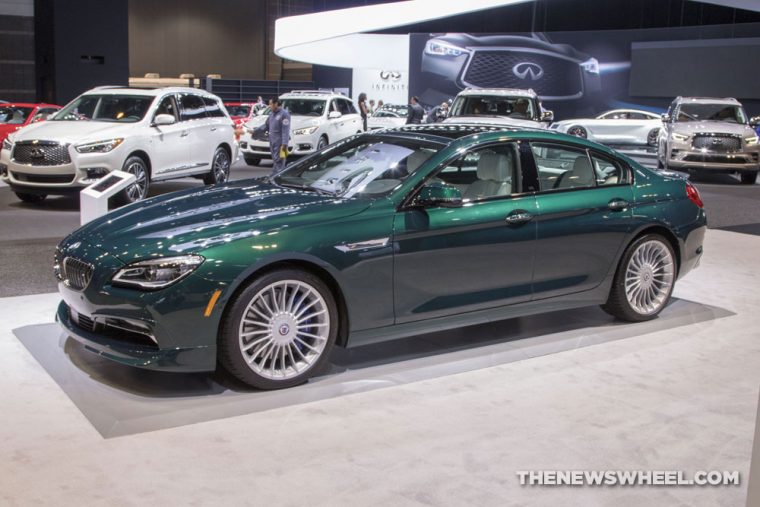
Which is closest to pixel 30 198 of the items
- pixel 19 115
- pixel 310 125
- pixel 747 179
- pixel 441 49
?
pixel 19 115

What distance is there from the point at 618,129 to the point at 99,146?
1852 centimetres

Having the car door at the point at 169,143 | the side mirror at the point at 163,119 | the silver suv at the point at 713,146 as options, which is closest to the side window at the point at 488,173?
the side mirror at the point at 163,119

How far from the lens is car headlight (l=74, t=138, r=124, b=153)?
12367 mm

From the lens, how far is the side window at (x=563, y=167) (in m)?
6.29

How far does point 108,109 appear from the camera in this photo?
13398 millimetres

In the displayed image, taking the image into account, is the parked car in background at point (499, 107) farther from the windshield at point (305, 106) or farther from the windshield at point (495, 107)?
the windshield at point (305, 106)

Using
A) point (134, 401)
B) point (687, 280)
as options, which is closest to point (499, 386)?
point (134, 401)

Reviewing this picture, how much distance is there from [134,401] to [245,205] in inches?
53.2

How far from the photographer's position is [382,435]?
4.50 metres

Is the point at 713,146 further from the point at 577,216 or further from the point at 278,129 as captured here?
the point at 577,216

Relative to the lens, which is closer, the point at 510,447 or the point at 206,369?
the point at 510,447

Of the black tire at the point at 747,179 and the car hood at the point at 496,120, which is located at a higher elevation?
the car hood at the point at 496,120

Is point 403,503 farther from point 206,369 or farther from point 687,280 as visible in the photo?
point 687,280

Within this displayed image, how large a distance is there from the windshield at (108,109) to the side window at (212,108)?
1.57 metres
